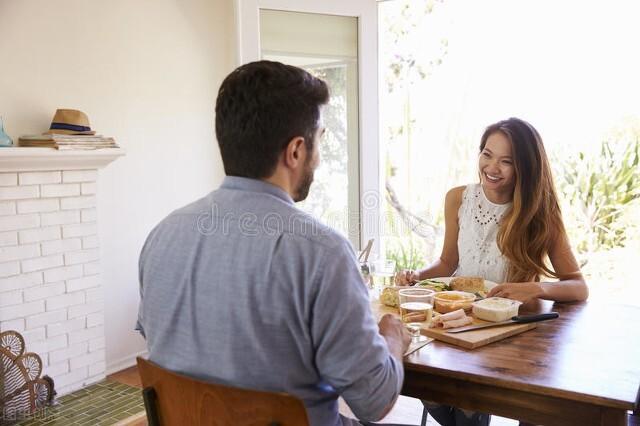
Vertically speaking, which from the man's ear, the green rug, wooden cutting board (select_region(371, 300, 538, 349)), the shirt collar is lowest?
the green rug

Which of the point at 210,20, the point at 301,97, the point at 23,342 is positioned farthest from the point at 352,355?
the point at 210,20

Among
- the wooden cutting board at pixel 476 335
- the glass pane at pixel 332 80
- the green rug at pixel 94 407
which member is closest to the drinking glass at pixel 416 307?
the wooden cutting board at pixel 476 335

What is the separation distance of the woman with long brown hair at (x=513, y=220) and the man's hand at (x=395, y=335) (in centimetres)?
64

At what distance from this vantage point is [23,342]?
261cm

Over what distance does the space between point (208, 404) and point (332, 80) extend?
274 centimetres

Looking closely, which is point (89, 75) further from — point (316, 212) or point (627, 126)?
Result: point (627, 126)

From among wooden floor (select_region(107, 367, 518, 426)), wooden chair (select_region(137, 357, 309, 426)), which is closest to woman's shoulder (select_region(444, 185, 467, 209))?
wooden floor (select_region(107, 367, 518, 426))

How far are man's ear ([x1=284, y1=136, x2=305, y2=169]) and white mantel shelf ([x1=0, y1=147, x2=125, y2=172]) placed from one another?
6.37 feet

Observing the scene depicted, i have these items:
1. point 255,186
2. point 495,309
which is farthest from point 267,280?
point 495,309

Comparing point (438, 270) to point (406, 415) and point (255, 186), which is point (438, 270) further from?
point (255, 186)

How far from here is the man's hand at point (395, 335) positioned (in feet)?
3.90

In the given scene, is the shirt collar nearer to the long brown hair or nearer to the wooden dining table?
the wooden dining table

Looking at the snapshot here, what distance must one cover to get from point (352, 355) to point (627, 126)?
500cm

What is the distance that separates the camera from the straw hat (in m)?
2.73
